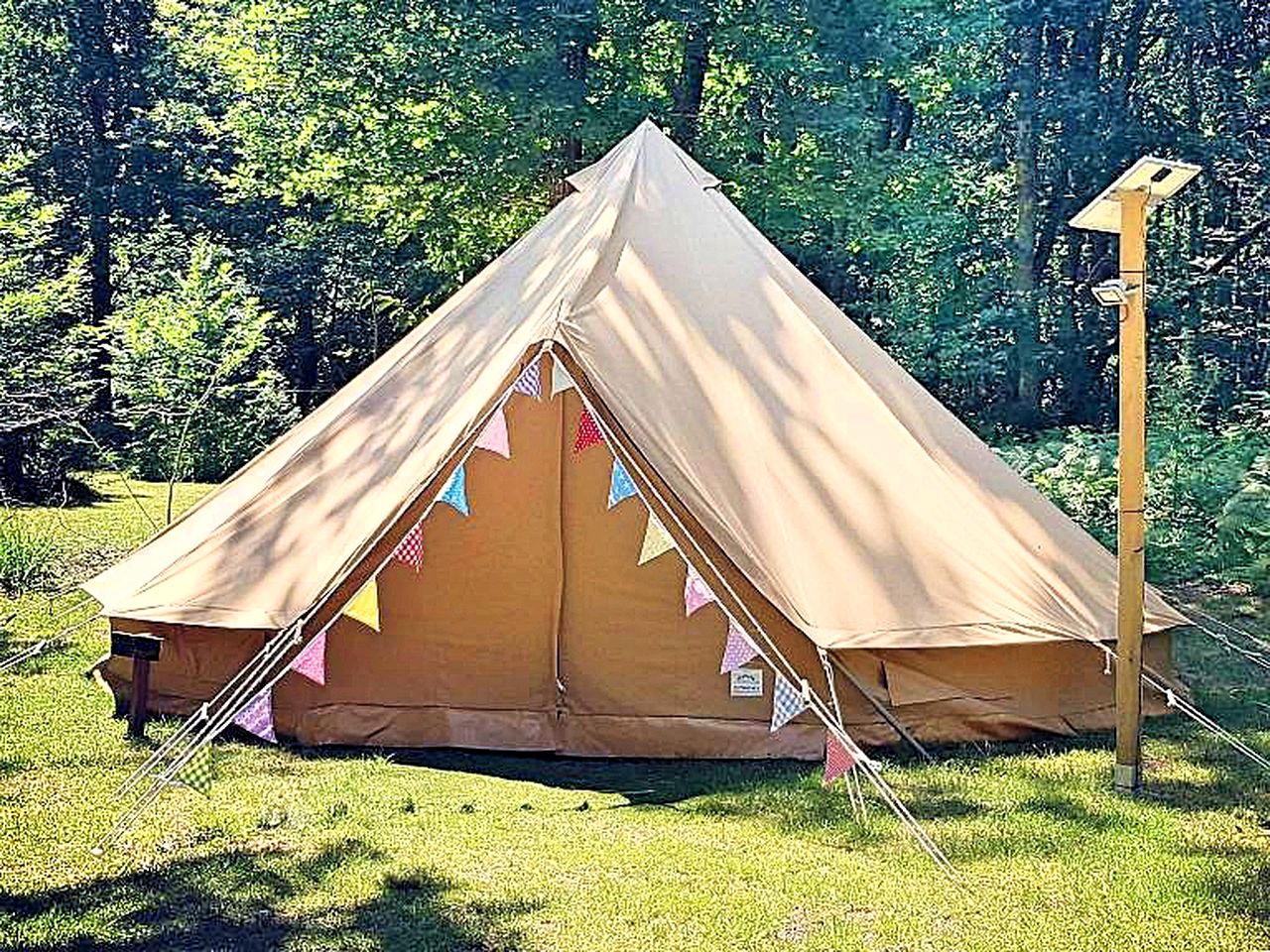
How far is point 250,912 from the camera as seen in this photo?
347 cm

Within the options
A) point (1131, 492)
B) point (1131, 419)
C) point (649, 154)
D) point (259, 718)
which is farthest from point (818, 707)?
point (649, 154)

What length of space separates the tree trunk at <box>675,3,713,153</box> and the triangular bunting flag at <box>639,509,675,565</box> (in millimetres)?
7222

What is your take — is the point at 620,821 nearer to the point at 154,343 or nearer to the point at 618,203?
the point at 618,203

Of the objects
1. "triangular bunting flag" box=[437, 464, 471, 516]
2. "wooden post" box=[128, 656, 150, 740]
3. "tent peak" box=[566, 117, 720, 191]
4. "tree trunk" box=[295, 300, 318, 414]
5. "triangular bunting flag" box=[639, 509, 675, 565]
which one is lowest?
"wooden post" box=[128, 656, 150, 740]

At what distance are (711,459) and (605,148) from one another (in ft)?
22.5

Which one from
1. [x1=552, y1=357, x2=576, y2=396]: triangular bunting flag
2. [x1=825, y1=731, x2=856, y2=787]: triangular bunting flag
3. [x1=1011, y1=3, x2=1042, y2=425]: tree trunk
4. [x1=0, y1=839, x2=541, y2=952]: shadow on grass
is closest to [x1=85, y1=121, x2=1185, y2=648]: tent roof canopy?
[x1=552, y1=357, x2=576, y2=396]: triangular bunting flag

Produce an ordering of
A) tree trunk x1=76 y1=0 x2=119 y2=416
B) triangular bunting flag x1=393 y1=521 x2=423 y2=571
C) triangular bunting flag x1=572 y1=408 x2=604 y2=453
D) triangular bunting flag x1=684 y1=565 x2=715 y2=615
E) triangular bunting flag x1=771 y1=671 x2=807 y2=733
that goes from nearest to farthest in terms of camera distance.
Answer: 1. triangular bunting flag x1=771 y1=671 x2=807 y2=733
2. triangular bunting flag x1=684 y1=565 x2=715 y2=615
3. triangular bunting flag x1=393 y1=521 x2=423 y2=571
4. triangular bunting flag x1=572 y1=408 x2=604 y2=453
5. tree trunk x1=76 y1=0 x2=119 y2=416

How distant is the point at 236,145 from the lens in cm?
1919

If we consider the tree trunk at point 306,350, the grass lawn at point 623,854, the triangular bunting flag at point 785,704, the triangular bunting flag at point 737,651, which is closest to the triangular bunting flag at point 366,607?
the grass lawn at point 623,854

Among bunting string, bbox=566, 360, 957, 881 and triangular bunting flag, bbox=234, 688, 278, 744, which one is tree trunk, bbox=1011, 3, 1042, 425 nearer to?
bunting string, bbox=566, 360, 957, 881

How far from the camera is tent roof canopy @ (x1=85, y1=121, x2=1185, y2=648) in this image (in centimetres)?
473

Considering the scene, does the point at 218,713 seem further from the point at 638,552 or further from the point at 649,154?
the point at 649,154

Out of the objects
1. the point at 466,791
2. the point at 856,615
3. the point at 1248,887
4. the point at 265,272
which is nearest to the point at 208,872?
the point at 466,791

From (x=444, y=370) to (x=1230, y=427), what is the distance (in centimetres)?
812
